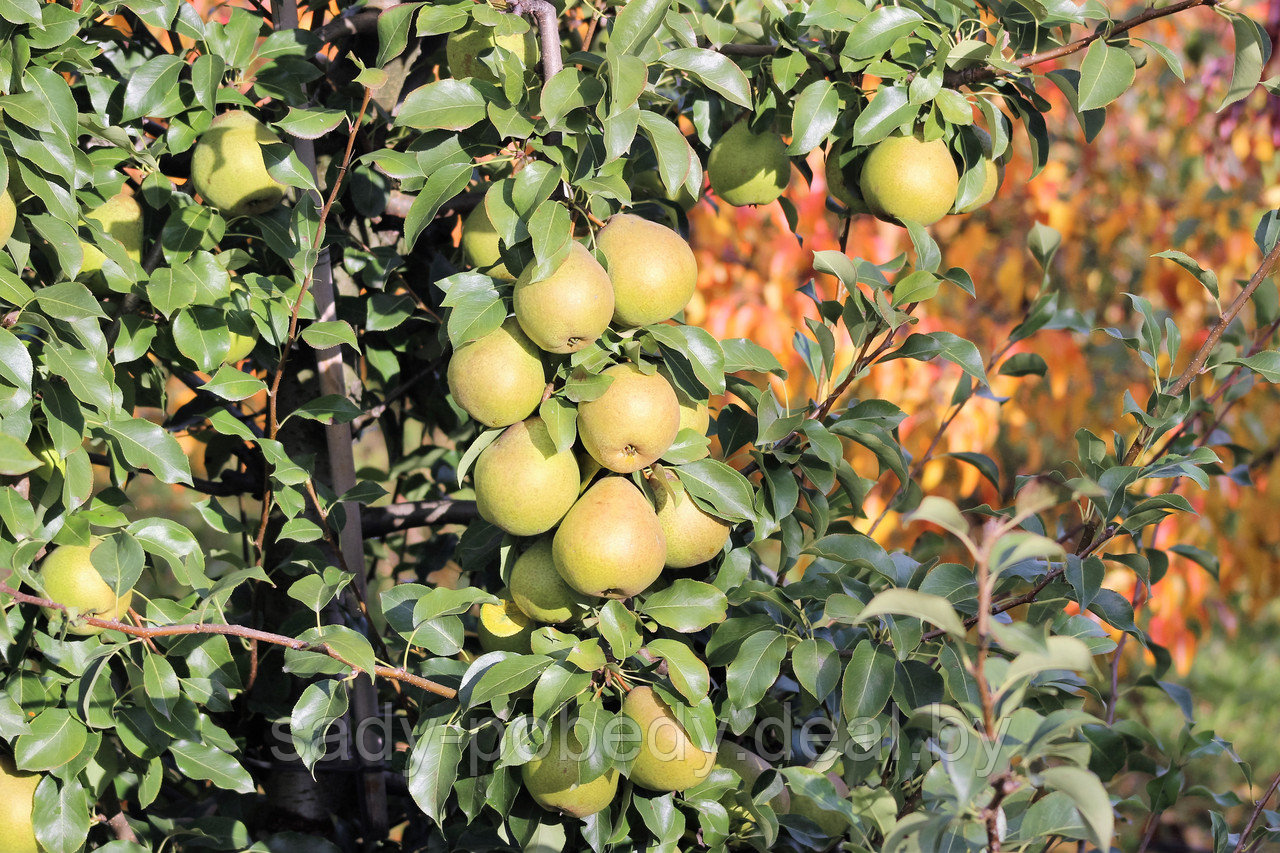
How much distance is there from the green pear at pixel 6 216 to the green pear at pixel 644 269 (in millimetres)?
488

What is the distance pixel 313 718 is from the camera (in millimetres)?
896

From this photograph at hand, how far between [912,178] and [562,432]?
412 mm

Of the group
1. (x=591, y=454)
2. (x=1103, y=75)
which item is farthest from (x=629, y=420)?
(x=1103, y=75)

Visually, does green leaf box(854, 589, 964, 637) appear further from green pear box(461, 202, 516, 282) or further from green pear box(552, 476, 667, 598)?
green pear box(461, 202, 516, 282)

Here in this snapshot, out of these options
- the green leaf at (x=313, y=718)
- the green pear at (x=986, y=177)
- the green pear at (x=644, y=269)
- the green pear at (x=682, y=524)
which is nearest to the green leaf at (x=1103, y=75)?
the green pear at (x=986, y=177)

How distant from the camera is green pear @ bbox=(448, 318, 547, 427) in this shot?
33.9 inches

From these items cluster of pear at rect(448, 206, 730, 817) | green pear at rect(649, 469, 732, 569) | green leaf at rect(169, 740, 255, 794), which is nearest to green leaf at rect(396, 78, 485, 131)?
cluster of pear at rect(448, 206, 730, 817)

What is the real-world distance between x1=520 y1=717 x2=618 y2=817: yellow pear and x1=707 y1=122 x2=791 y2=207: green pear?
1.83ft

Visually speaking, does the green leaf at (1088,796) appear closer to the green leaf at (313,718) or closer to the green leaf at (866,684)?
the green leaf at (866,684)

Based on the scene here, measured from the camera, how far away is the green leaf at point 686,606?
0.91 meters

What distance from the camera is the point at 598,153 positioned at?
3.00ft

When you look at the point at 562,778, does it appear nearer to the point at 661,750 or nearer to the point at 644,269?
the point at 661,750

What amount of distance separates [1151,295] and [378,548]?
2310 millimetres

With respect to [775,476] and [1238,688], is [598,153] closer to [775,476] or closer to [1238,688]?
[775,476]
